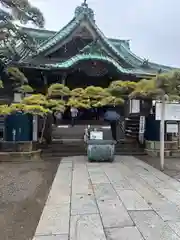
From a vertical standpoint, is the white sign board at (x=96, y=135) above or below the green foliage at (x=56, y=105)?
below

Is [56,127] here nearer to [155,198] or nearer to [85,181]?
[85,181]

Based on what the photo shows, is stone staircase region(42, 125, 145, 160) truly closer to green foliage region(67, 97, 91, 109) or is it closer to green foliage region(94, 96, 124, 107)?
green foliage region(94, 96, 124, 107)

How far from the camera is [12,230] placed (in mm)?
3916

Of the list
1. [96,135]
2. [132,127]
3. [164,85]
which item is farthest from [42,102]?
[132,127]

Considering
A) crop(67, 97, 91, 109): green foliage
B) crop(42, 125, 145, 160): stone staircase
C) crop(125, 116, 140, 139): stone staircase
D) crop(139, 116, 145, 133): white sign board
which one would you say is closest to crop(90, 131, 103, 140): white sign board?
crop(42, 125, 145, 160): stone staircase

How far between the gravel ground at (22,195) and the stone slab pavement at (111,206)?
0.67 feet

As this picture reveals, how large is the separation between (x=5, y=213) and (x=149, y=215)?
2.47 meters

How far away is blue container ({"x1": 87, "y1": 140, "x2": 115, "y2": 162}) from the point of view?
9.19 m

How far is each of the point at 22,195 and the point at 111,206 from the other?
203 centimetres

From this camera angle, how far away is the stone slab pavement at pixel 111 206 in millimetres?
3643

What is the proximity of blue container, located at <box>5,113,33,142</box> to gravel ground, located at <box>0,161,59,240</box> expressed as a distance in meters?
1.54

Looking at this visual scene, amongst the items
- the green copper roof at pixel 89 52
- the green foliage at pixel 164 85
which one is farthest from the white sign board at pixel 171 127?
the green copper roof at pixel 89 52

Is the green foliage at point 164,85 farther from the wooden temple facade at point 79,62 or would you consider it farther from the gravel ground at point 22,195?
the gravel ground at point 22,195

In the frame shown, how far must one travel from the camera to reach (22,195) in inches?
221
